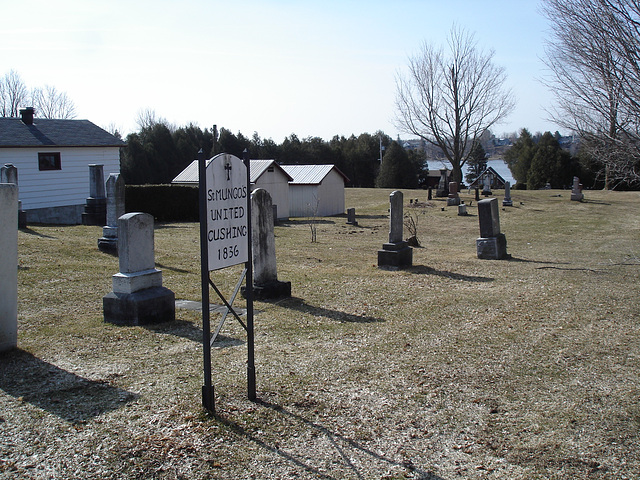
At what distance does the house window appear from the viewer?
25.4 metres

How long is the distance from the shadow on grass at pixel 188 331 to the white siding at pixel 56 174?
64.5 feet

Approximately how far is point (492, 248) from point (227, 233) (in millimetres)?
10802

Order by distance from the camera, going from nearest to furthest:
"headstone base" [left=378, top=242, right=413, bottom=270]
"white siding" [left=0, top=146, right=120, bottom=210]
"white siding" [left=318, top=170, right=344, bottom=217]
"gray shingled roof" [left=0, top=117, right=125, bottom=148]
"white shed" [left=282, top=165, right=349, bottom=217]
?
"headstone base" [left=378, top=242, right=413, bottom=270] → "white siding" [left=0, top=146, right=120, bottom=210] → "gray shingled roof" [left=0, top=117, right=125, bottom=148] → "white shed" [left=282, top=165, right=349, bottom=217] → "white siding" [left=318, top=170, right=344, bottom=217]

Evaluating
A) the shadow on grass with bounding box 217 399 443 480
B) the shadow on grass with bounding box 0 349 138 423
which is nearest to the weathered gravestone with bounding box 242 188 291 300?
the shadow on grass with bounding box 0 349 138 423

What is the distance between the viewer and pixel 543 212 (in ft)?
101

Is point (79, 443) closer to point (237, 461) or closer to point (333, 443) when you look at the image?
point (237, 461)

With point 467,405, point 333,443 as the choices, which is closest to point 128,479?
point 333,443

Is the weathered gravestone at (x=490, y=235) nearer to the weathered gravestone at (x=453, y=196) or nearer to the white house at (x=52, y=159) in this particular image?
the white house at (x=52, y=159)

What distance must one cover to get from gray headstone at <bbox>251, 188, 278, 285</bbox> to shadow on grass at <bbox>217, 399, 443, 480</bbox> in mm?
5027

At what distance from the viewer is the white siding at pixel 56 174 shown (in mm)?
24573

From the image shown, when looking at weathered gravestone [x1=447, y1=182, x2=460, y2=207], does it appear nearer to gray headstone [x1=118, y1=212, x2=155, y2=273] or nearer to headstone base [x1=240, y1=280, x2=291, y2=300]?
headstone base [x1=240, y1=280, x2=291, y2=300]

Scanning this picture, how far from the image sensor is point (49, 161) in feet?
84.6

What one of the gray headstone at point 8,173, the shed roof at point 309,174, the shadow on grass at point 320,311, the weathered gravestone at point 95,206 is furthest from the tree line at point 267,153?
Result: the shadow on grass at point 320,311

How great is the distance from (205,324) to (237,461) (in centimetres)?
114
